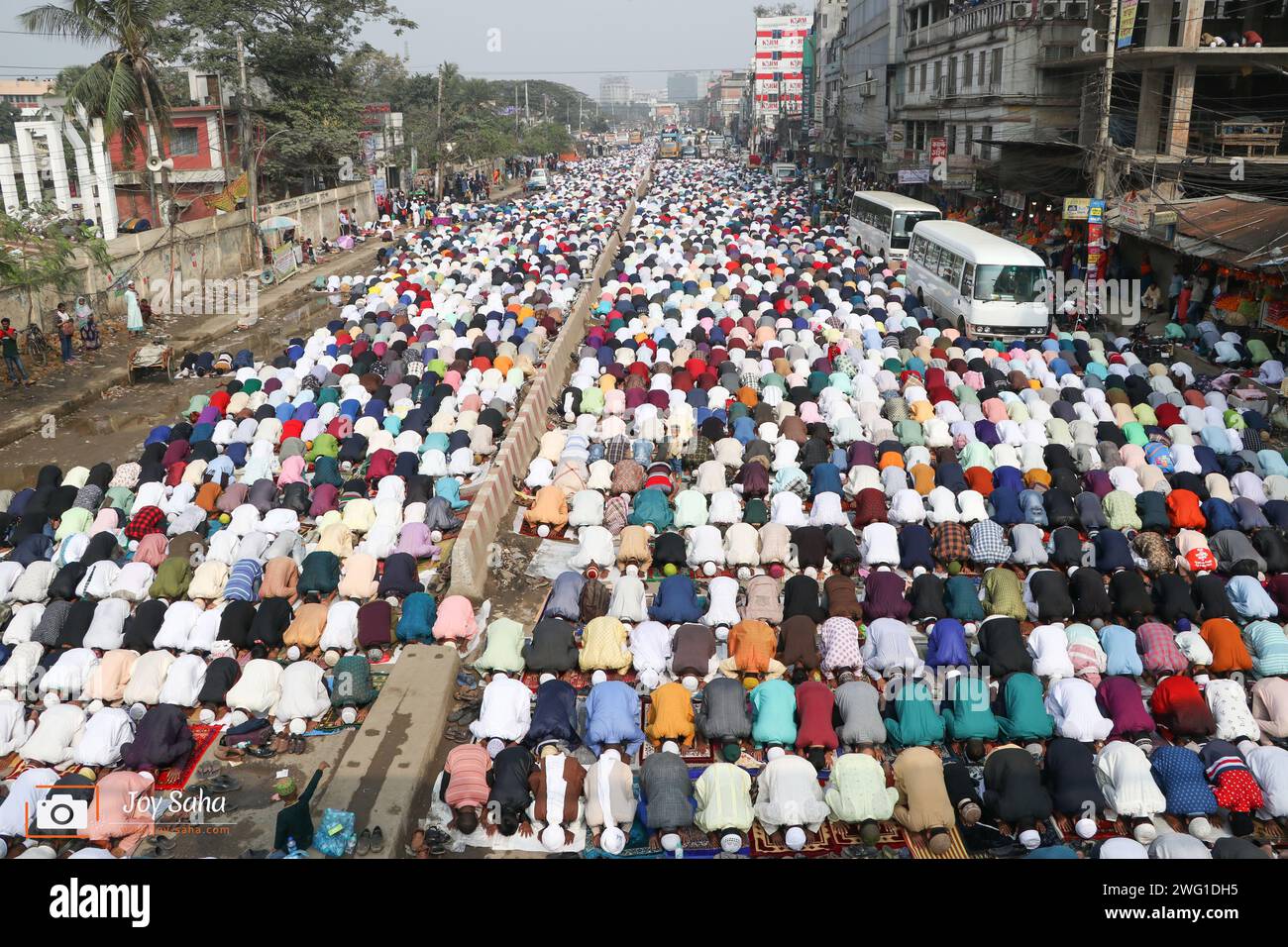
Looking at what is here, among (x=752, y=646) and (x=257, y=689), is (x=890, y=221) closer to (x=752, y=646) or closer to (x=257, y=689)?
(x=752, y=646)

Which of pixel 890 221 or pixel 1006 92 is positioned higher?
pixel 1006 92

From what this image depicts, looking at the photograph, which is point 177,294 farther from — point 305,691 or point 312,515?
point 305,691

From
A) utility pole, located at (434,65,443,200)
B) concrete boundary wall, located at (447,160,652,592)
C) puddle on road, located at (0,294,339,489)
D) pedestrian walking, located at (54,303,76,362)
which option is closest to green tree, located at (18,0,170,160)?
pedestrian walking, located at (54,303,76,362)

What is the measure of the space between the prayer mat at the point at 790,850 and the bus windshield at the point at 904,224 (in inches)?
1044

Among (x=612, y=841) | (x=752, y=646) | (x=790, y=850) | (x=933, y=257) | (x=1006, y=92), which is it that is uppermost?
(x=1006, y=92)

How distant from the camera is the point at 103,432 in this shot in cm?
1894

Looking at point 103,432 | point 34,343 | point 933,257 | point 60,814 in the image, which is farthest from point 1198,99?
point 60,814

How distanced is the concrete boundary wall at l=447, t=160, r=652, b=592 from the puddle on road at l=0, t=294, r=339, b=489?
278 inches

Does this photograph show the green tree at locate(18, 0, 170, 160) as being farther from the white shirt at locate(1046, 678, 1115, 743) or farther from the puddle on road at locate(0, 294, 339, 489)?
the white shirt at locate(1046, 678, 1115, 743)

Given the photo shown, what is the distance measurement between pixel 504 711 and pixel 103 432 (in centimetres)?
1361

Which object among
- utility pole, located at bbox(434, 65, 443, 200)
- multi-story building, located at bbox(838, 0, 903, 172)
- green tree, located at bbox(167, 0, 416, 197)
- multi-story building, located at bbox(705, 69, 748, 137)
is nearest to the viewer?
green tree, located at bbox(167, 0, 416, 197)

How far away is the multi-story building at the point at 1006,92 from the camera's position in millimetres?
31922

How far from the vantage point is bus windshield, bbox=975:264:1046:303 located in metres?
21.4

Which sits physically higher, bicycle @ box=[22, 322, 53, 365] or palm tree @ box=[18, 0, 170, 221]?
palm tree @ box=[18, 0, 170, 221]
